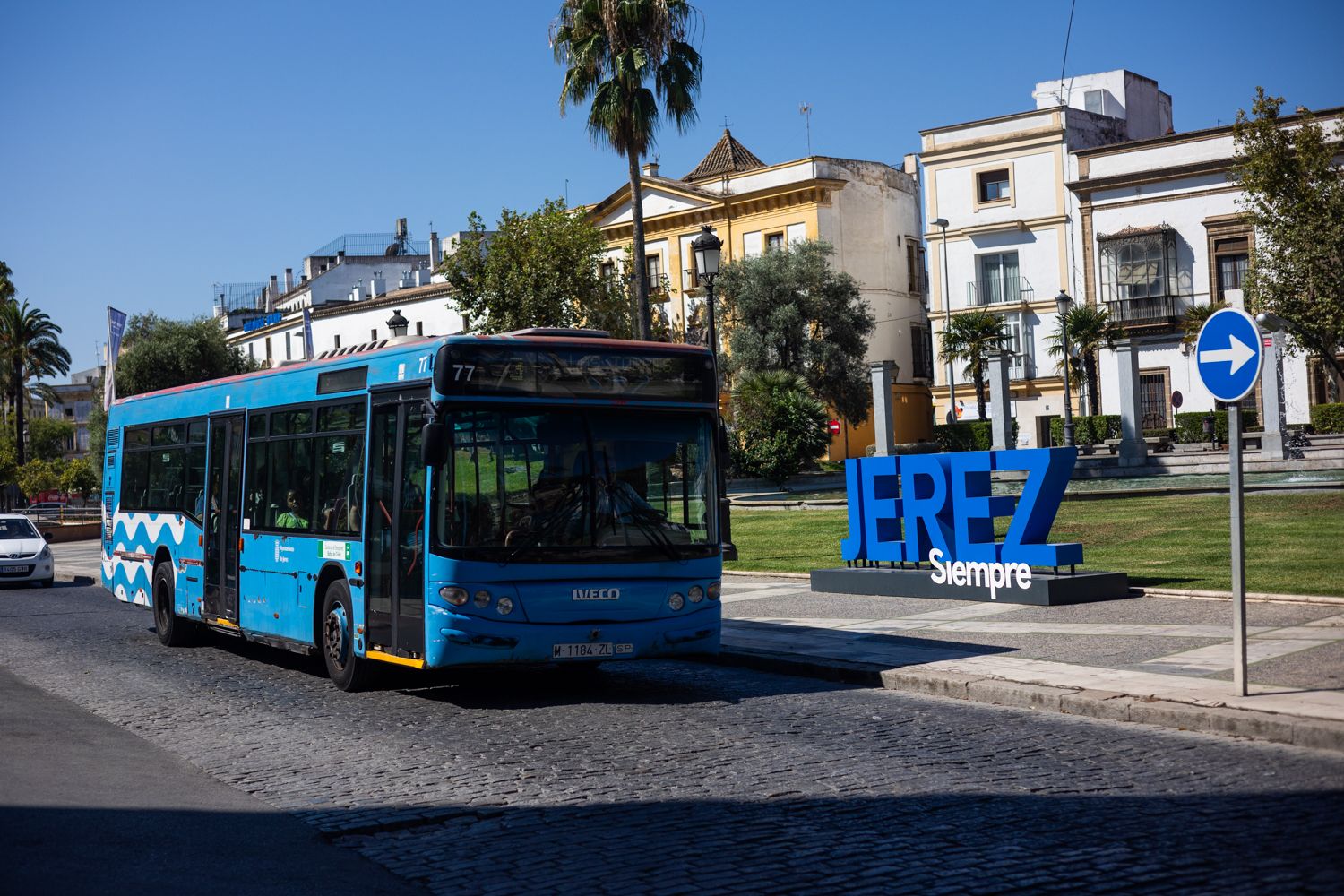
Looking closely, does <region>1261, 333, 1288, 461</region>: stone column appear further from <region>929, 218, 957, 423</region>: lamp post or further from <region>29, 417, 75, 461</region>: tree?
<region>29, 417, 75, 461</region>: tree

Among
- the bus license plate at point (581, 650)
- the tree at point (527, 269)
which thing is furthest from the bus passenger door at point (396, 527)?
the tree at point (527, 269)

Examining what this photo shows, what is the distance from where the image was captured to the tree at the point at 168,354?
71500 mm

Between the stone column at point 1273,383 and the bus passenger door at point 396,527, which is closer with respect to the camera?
the bus passenger door at point 396,527

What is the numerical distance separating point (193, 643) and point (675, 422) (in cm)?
817

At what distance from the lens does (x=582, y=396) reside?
1104 centimetres

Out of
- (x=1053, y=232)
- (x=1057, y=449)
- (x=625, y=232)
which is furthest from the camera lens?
(x=625, y=232)

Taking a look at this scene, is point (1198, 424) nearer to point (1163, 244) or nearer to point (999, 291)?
point (1163, 244)

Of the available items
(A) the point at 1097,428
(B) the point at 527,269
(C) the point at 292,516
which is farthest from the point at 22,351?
(C) the point at 292,516

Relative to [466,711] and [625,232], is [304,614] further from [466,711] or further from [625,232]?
[625,232]

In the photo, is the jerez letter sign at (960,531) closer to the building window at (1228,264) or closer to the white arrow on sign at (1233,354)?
the white arrow on sign at (1233,354)

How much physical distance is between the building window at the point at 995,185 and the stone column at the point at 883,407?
20.4 m

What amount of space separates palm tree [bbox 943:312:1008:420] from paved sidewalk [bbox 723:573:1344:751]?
4196 cm

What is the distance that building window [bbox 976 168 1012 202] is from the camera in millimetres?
58812

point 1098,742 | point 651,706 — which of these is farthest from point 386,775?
point 1098,742
